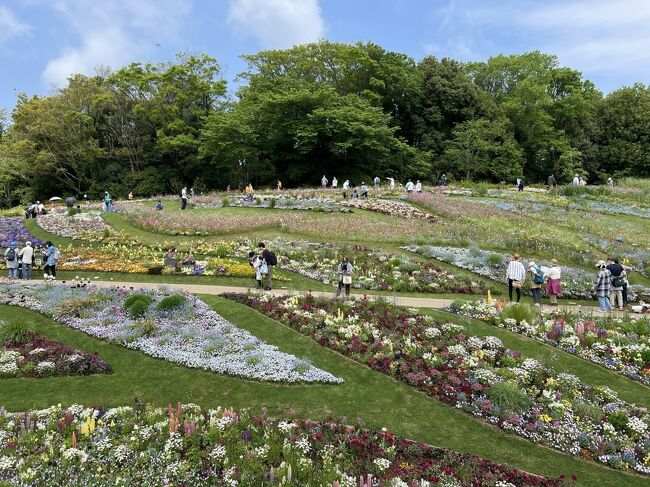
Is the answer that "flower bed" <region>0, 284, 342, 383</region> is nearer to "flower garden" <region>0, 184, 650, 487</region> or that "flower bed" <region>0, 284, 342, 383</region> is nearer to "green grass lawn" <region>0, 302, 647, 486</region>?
"flower garden" <region>0, 184, 650, 487</region>

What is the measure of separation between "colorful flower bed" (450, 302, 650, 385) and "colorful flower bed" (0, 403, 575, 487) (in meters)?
5.31

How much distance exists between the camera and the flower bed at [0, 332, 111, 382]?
11.7 m

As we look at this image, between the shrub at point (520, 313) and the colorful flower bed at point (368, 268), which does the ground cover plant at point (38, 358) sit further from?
the shrub at point (520, 313)

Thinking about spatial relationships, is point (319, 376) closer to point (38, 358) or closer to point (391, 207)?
point (38, 358)

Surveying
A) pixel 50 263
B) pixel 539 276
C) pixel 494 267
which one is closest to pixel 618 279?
pixel 539 276

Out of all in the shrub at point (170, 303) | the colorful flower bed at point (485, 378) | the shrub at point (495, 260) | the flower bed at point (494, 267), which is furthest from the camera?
the shrub at point (495, 260)

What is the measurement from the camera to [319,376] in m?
11.3

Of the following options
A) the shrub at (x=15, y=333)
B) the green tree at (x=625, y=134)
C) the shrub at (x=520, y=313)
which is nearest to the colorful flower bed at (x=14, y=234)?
the shrub at (x=15, y=333)

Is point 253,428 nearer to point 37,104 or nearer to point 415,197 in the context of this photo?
point 415,197

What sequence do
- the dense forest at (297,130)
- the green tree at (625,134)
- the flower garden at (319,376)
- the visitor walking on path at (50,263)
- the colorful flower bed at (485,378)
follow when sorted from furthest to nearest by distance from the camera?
the green tree at (625,134), the dense forest at (297,130), the visitor walking on path at (50,263), the colorful flower bed at (485,378), the flower garden at (319,376)

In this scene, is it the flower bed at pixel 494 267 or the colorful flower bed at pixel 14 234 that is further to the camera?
the colorful flower bed at pixel 14 234

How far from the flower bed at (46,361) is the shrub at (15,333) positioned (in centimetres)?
19

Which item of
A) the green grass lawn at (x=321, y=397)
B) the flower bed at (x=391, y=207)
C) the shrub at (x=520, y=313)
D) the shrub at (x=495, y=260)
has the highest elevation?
the flower bed at (x=391, y=207)

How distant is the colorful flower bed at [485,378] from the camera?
902 cm
